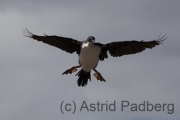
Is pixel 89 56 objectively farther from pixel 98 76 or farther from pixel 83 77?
pixel 98 76

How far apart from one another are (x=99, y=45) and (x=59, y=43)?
98.1 inches

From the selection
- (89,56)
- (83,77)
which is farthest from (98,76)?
(89,56)

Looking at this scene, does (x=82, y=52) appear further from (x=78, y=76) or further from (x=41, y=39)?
(x=41, y=39)

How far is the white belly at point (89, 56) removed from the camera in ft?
Answer: 55.6

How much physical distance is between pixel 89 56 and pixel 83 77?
4.26 feet

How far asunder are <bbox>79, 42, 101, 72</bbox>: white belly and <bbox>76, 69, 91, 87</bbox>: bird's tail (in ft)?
1.46

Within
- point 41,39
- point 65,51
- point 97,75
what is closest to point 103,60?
point 97,75

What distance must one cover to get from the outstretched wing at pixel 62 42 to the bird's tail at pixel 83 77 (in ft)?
4.91

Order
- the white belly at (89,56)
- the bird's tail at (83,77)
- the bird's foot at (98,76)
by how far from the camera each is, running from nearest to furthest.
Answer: the white belly at (89,56)
the bird's tail at (83,77)
the bird's foot at (98,76)

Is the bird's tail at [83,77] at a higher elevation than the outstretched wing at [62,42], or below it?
below

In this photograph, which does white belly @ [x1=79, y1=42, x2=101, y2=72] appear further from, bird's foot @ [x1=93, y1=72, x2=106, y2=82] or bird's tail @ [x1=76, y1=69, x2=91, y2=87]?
bird's foot @ [x1=93, y1=72, x2=106, y2=82]

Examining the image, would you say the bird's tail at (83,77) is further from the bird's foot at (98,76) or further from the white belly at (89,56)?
the bird's foot at (98,76)

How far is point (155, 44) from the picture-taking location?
1864cm

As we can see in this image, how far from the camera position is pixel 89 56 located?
17.0m
